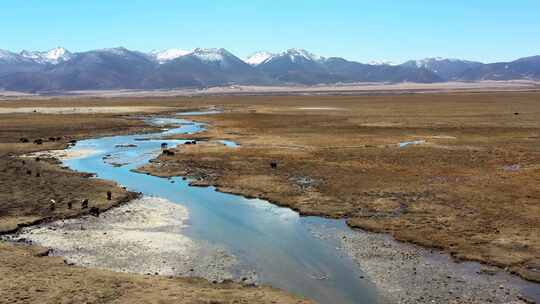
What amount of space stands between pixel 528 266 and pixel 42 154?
4565 cm

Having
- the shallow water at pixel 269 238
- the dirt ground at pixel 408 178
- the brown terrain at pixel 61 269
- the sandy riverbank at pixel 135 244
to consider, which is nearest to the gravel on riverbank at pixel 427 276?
the shallow water at pixel 269 238

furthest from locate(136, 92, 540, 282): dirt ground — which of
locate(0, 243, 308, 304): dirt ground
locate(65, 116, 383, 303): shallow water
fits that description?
locate(0, 243, 308, 304): dirt ground

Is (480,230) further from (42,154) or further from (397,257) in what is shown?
(42,154)

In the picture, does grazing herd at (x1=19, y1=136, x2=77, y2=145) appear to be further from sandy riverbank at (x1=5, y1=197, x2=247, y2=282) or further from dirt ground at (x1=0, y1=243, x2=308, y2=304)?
dirt ground at (x1=0, y1=243, x2=308, y2=304)

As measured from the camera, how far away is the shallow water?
1858cm

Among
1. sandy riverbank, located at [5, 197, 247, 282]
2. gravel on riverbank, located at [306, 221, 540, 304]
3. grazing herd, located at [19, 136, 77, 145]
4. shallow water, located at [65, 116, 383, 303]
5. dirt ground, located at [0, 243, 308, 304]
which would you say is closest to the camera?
dirt ground, located at [0, 243, 308, 304]

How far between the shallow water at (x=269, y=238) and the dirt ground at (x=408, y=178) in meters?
1.82

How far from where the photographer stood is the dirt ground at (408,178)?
78.8 ft

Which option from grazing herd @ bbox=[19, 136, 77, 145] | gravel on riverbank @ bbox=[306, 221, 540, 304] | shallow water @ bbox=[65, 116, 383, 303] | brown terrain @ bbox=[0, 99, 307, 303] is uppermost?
grazing herd @ bbox=[19, 136, 77, 145]

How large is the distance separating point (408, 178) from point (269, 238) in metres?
16.3

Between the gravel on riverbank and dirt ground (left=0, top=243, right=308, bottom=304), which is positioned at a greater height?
dirt ground (left=0, top=243, right=308, bottom=304)

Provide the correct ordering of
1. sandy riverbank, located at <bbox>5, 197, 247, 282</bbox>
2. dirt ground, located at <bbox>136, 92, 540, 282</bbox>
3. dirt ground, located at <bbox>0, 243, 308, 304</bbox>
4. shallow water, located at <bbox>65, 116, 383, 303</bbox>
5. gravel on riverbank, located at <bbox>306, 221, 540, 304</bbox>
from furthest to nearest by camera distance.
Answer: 1. dirt ground, located at <bbox>136, 92, 540, 282</bbox>
2. sandy riverbank, located at <bbox>5, 197, 247, 282</bbox>
3. shallow water, located at <bbox>65, 116, 383, 303</bbox>
4. gravel on riverbank, located at <bbox>306, 221, 540, 304</bbox>
5. dirt ground, located at <bbox>0, 243, 308, 304</bbox>

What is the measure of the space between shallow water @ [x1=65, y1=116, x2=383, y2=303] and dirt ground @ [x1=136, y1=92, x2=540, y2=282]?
1.82 m

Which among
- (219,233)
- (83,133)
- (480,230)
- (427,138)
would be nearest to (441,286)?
(480,230)
